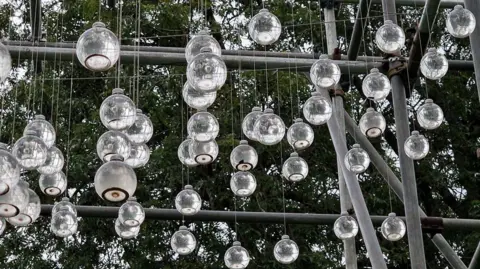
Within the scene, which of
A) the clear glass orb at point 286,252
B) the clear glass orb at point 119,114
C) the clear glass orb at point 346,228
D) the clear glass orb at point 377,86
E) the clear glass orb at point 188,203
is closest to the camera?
the clear glass orb at point 119,114

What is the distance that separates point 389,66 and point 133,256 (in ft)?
16.2

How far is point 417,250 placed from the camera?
6.46m

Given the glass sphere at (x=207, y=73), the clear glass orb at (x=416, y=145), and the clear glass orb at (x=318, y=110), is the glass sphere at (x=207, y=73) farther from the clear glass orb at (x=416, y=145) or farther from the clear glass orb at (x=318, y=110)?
the clear glass orb at (x=416, y=145)

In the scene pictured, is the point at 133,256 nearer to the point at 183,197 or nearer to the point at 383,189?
the point at 383,189

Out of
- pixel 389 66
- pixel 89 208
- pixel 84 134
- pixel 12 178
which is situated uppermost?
pixel 84 134

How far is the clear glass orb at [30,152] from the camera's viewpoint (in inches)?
184

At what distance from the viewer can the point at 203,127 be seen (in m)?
5.05

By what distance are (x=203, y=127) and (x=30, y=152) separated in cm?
102

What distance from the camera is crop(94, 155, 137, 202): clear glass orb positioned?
428cm

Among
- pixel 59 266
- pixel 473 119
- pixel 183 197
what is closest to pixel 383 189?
pixel 473 119

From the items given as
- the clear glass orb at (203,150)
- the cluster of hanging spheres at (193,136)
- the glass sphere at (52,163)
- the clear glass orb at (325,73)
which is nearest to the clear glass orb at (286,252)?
the cluster of hanging spheres at (193,136)

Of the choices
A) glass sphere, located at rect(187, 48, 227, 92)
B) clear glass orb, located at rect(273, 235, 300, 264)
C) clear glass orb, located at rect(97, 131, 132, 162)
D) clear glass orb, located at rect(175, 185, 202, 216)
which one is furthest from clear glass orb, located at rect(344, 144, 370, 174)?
clear glass orb, located at rect(97, 131, 132, 162)

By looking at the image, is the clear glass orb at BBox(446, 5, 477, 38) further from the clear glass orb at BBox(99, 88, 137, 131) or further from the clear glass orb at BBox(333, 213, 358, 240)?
the clear glass orb at BBox(99, 88, 137, 131)

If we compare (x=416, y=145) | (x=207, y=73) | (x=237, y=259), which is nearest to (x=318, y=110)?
(x=416, y=145)
